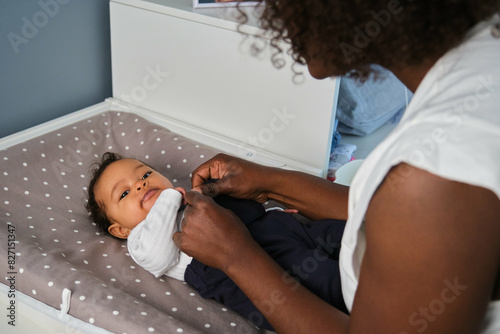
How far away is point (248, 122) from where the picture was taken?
160 cm

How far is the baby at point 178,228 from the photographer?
3.45 ft

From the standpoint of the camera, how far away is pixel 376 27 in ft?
2.18

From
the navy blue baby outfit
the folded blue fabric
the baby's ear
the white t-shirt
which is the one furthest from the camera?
the folded blue fabric

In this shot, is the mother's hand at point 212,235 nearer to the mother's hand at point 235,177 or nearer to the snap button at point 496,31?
the mother's hand at point 235,177

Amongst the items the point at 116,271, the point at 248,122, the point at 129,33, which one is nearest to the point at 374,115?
the point at 248,122

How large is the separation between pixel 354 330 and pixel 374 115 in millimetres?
1323

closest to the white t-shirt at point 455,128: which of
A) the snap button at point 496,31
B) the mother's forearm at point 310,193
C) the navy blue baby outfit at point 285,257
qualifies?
the snap button at point 496,31

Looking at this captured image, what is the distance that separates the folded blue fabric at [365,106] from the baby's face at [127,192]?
2.64 feet

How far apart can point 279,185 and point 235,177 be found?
0.34ft

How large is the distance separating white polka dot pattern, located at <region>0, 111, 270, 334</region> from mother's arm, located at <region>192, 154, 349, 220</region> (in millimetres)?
242

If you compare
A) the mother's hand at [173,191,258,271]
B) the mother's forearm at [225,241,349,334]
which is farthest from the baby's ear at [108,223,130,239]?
the mother's forearm at [225,241,349,334]

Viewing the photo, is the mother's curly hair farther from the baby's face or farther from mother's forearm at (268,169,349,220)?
the baby's face

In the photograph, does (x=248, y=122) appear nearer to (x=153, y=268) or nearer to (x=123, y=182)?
(x=123, y=182)

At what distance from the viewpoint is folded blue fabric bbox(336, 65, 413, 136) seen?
1.90 meters
